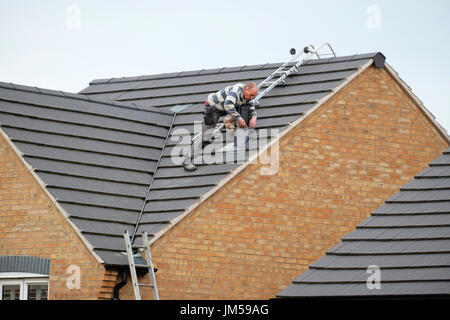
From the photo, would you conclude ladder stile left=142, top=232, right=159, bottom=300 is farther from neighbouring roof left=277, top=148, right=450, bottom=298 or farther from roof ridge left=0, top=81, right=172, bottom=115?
roof ridge left=0, top=81, right=172, bottom=115

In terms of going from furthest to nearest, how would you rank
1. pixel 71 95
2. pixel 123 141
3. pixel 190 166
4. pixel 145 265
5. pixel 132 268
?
pixel 71 95, pixel 123 141, pixel 190 166, pixel 145 265, pixel 132 268

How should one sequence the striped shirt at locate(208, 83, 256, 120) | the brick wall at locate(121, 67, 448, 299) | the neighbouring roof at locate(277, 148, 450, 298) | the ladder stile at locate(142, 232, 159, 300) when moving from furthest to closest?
the striped shirt at locate(208, 83, 256, 120)
the brick wall at locate(121, 67, 448, 299)
the ladder stile at locate(142, 232, 159, 300)
the neighbouring roof at locate(277, 148, 450, 298)

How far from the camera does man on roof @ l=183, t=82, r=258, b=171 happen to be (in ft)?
58.4

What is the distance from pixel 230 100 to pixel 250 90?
0.40m

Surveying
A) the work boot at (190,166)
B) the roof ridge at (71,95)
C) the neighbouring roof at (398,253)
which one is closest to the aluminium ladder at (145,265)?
the neighbouring roof at (398,253)

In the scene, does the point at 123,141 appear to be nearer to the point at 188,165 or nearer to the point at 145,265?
the point at 188,165

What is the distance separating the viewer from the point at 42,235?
53.2ft

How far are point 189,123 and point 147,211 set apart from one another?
2883 millimetres

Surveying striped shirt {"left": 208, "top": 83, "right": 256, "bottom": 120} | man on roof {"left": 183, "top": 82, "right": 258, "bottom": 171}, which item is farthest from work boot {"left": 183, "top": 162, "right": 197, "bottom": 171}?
striped shirt {"left": 208, "top": 83, "right": 256, "bottom": 120}

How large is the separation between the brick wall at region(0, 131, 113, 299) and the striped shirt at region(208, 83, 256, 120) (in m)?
3.64

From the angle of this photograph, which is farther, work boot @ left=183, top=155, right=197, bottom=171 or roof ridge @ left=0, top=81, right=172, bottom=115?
roof ridge @ left=0, top=81, right=172, bottom=115

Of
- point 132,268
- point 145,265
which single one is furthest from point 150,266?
point 132,268
